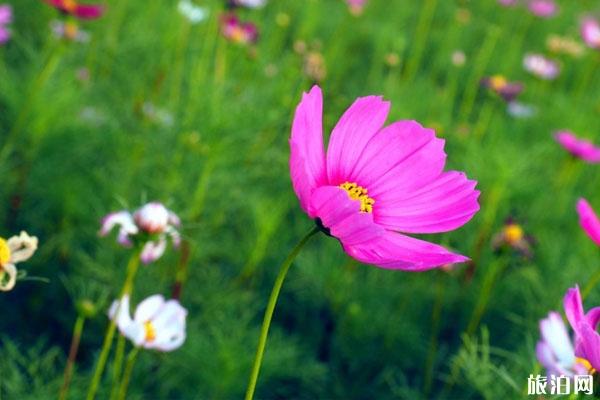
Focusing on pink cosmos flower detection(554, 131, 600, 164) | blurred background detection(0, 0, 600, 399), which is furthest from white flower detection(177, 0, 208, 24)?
pink cosmos flower detection(554, 131, 600, 164)

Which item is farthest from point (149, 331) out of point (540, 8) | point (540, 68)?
point (540, 8)

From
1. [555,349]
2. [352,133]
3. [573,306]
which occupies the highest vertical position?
[352,133]

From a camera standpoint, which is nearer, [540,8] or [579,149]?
[579,149]

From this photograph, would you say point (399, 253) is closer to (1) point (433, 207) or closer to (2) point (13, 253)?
(1) point (433, 207)

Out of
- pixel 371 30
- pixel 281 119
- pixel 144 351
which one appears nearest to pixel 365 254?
pixel 144 351

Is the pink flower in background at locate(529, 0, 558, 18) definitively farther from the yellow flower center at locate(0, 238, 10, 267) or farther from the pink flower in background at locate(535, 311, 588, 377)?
the yellow flower center at locate(0, 238, 10, 267)

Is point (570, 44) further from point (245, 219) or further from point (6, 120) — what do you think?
point (6, 120)
